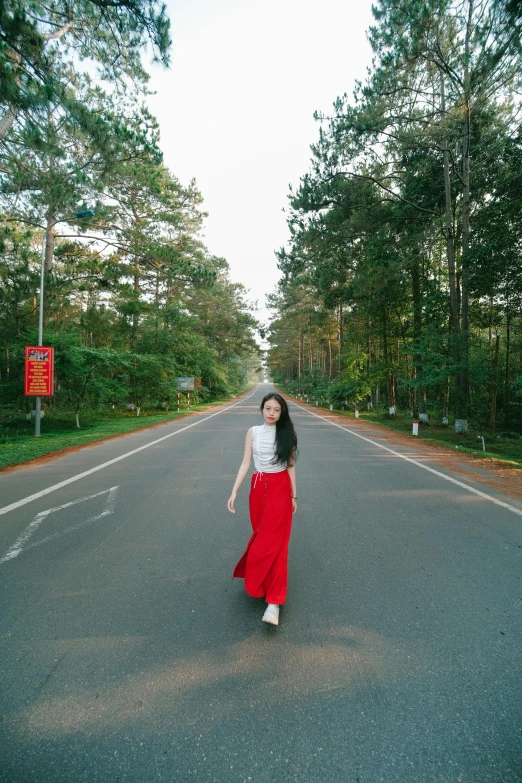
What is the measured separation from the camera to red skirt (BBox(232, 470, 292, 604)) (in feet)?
9.53

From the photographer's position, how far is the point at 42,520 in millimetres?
4852

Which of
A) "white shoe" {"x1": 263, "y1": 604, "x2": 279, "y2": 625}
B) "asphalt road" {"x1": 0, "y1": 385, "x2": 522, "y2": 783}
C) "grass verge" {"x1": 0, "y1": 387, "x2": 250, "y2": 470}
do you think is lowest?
"asphalt road" {"x1": 0, "y1": 385, "x2": 522, "y2": 783}

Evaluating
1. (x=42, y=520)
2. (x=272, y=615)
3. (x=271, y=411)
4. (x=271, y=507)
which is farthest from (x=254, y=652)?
(x=42, y=520)

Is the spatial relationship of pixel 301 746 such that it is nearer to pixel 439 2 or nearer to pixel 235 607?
pixel 235 607

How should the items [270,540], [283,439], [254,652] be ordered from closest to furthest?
[254,652]
[270,540]
[283,439]

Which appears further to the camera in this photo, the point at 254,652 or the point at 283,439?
the point at 283,439

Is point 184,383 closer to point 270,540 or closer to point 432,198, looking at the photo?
point 432,198

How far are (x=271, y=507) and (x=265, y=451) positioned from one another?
1.45ft

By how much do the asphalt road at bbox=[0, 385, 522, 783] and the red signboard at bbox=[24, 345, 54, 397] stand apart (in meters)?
9.09

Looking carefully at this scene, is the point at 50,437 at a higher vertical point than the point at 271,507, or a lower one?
lower

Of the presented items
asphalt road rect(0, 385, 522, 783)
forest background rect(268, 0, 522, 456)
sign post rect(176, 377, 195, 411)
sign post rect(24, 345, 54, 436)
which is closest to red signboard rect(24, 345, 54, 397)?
sign post rect(24, 345, 54, 436)

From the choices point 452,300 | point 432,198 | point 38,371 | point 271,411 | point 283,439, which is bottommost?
point 283,439

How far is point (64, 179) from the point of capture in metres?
10.7

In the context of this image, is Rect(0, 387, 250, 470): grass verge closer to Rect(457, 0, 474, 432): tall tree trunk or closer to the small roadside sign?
the small roadside sign
